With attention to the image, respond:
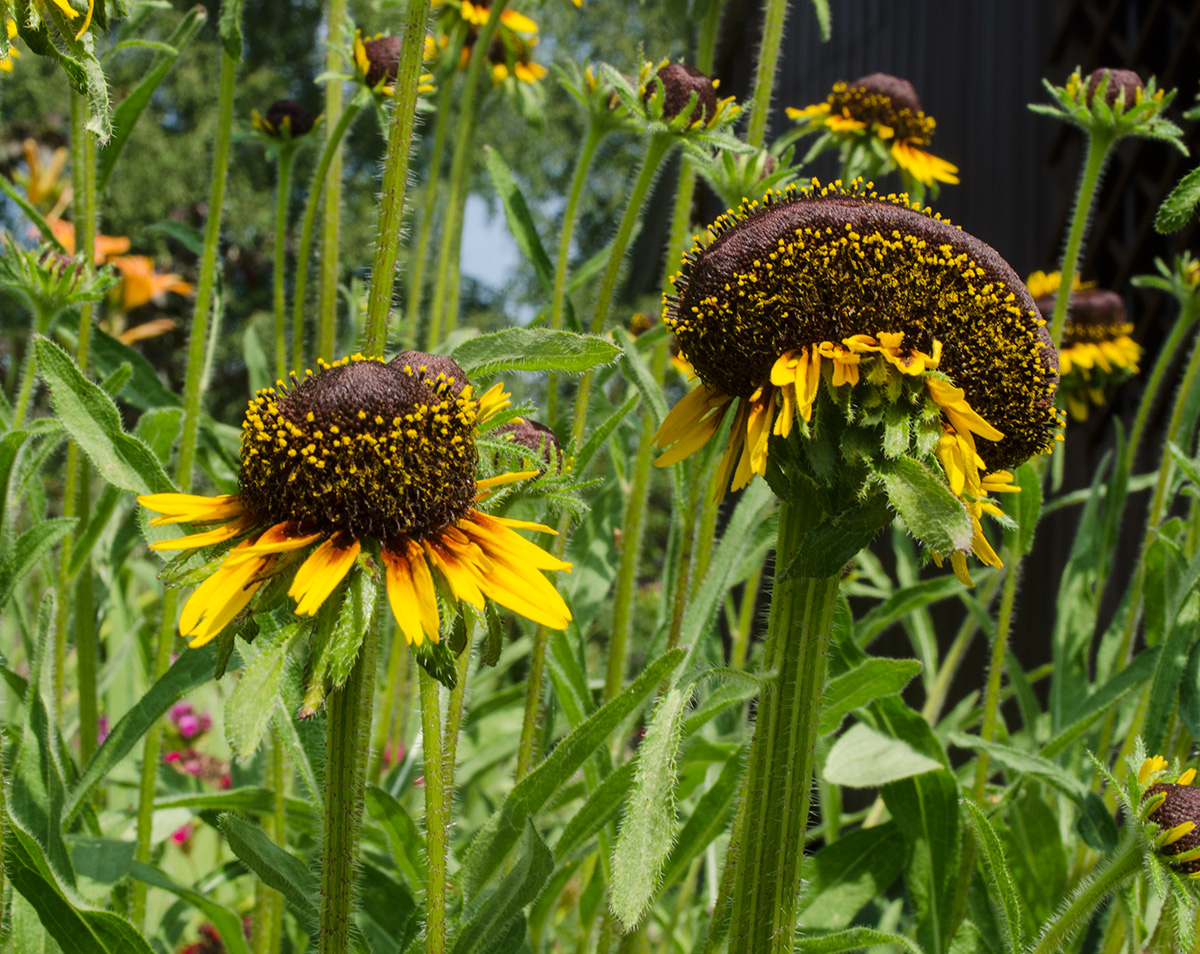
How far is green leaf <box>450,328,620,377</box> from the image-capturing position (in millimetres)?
787

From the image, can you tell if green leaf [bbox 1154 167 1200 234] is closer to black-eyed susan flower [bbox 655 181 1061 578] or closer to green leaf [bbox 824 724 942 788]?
black-eyed susan flower [bbox 655 181 1061 578]

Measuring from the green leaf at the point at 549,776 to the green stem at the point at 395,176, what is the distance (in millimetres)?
325

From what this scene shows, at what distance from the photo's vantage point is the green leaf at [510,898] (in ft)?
2.63

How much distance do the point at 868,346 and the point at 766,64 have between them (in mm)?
782

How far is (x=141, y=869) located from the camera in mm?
1066

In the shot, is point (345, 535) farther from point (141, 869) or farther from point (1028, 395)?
point (141, 869)

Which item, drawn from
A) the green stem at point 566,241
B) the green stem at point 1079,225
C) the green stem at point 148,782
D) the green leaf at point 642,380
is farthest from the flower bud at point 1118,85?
the green stem at point 148,782

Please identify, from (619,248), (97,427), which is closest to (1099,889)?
(619,248)

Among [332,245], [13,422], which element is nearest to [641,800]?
[13,422]

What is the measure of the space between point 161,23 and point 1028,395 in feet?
28.6

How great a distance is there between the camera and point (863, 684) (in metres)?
1.02

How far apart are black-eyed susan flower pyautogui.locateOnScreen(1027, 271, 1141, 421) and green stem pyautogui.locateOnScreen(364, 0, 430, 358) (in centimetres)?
163

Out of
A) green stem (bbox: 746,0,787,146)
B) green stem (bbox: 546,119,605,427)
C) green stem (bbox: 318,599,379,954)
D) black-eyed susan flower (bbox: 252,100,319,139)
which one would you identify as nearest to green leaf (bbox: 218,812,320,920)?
green stem (bbox: 318,599,379,954)

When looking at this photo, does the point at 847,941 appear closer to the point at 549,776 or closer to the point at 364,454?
the point at 549,776
